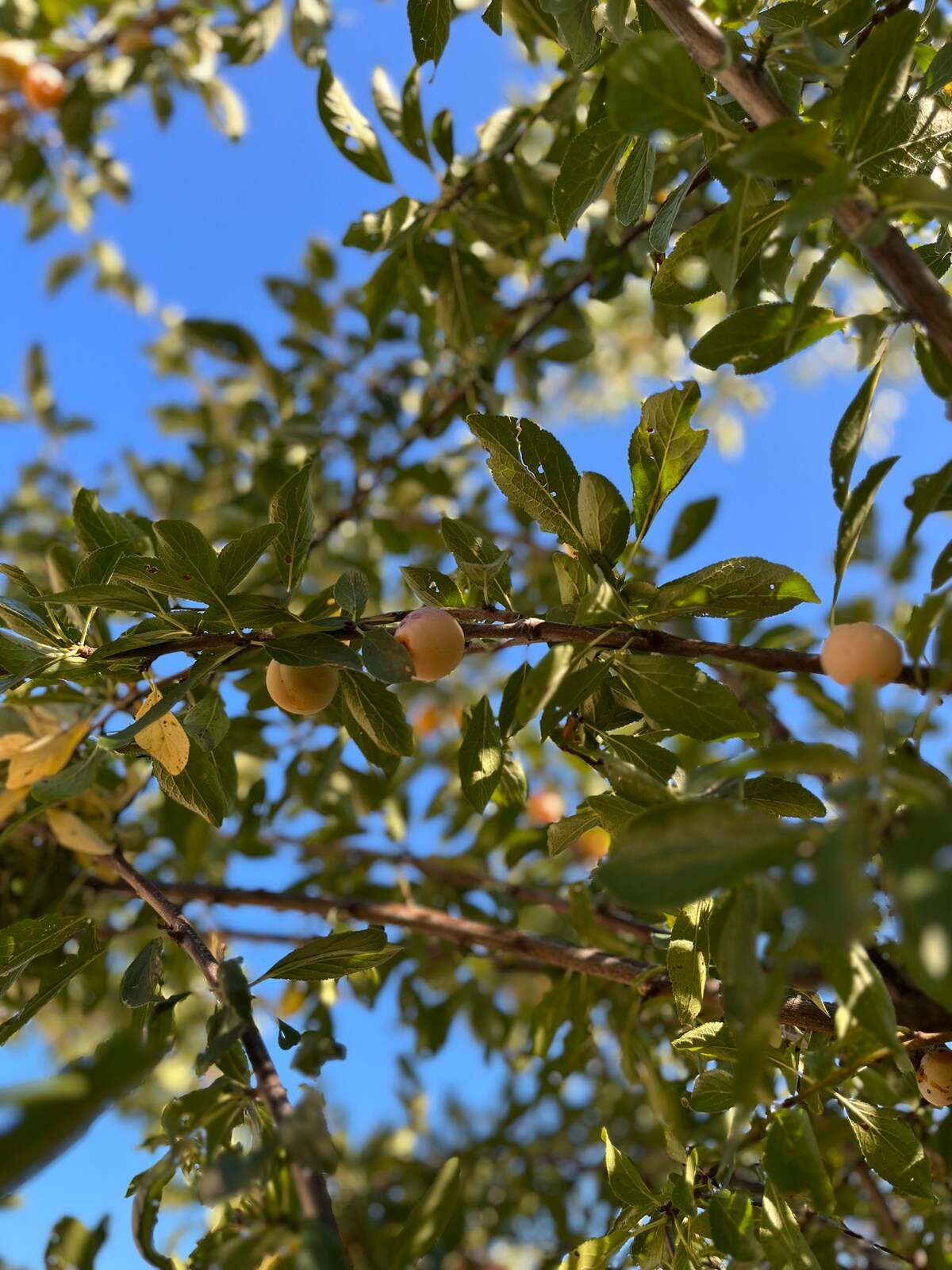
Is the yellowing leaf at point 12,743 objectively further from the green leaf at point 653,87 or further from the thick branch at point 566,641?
the green leaf at point 653,87

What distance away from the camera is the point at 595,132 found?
3.53 ft

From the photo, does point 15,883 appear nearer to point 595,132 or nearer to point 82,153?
point 595,132

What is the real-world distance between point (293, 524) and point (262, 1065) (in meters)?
0.52

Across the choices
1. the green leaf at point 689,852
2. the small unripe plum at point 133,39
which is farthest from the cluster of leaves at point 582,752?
the small unripe plum at point 133,39

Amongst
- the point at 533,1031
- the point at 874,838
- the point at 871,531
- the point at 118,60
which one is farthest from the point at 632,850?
the point at 118,60

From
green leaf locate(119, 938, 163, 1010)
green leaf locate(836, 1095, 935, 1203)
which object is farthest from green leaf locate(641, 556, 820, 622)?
green leaf locate(119, 938, 163, 1010)

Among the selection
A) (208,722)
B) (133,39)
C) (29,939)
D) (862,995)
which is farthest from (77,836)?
(133,39)

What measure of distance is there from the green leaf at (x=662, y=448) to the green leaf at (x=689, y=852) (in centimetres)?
44

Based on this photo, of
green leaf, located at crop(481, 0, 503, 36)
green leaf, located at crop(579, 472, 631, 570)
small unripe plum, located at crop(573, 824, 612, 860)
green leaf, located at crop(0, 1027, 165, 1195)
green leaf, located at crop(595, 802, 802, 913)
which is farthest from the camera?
small unripe plum, located at crop(573, 824, 612, 860)

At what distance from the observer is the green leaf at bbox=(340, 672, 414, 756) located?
3.59ft

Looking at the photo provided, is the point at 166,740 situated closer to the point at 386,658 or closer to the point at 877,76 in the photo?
the point at 386,658

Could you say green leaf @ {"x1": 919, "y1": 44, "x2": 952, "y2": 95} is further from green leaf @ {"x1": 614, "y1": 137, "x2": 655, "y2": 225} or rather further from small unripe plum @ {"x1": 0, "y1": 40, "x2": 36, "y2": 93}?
small unripe plum @ {"x1": 0, "y1": 40, "x2": 36, "y2": 93}

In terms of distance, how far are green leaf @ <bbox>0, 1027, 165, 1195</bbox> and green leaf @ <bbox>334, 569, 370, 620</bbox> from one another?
545 millimetres

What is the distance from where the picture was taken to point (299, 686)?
104cm
